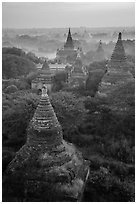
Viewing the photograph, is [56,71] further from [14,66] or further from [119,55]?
[14,66]

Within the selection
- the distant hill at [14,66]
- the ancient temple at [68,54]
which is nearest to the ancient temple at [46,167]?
the ancient temple at [68,54]

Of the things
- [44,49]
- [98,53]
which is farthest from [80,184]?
[44,49]

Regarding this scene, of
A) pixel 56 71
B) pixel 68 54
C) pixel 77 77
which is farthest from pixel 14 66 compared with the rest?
pixel 77 77

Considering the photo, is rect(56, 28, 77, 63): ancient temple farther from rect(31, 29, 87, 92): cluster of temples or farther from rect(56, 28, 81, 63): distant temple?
rect(31, 29, 87, 92): cluster of temples

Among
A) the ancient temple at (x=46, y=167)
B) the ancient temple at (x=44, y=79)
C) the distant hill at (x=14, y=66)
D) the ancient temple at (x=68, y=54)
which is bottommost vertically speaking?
the ancient temple at (x=46, y=167)

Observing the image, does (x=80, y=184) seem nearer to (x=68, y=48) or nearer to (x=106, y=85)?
(x=106, y=85)

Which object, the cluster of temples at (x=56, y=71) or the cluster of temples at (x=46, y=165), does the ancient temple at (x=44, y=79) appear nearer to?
the cluster of temples at (x=56, y=71)
